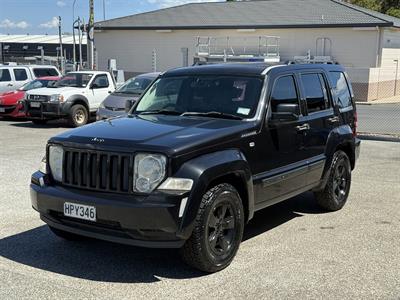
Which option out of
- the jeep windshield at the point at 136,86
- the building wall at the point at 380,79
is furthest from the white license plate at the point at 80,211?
the building wall at the point at 380,79

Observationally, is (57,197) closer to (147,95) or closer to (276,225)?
(147,95)

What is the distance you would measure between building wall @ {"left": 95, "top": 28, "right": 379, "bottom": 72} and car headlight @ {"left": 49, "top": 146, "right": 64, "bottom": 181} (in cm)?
2594

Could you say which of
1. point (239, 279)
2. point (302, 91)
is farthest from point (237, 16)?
point (239, 279)

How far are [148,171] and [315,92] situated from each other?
9.57 ft

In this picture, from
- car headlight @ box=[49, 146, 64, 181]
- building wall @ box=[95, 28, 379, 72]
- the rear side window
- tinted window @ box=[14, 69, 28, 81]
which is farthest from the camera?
building wall @ box=[95, 28, 379, 72]

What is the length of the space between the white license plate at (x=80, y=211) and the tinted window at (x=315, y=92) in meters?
2.98

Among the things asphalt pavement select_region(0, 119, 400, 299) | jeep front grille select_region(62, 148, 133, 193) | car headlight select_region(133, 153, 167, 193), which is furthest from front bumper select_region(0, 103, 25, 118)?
car headlight select_region(133, 153, 167, 193)

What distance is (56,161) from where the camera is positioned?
16.8ft

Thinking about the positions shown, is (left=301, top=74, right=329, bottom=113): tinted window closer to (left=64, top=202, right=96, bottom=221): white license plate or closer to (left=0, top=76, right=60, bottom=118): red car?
(left=64, top=202, right=96, bottom=221): white license plate

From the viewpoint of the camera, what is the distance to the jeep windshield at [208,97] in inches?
221

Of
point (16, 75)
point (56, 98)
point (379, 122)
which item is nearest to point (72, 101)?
point (56, 98)

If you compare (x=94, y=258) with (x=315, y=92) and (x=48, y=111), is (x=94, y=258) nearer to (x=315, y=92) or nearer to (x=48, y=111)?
(x=315, y=92)

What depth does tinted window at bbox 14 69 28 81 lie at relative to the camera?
19562 millimetres

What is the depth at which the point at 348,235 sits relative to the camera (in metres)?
6.04
